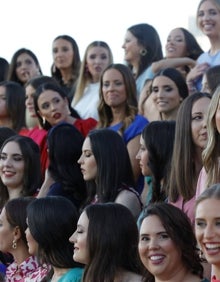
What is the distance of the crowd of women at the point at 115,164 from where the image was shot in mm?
5609

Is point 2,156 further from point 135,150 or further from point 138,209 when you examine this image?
point 138,209

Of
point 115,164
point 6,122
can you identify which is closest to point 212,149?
point 115,164

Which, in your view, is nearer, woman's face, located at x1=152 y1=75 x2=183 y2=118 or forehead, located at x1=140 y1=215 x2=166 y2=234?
forehead, located at x1=140 y1=215 x2=166 y2=234

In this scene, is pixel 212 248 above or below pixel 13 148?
below

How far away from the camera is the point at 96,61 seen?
9656 mm

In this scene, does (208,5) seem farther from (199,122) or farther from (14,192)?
(199,122)

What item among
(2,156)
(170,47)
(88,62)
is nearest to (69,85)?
(88,62)

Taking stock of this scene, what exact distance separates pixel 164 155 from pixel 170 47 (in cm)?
281

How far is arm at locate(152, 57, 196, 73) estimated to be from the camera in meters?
8.86

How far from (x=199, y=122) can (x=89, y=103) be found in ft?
9.90

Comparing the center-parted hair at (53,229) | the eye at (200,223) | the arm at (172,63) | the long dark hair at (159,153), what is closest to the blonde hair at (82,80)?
the arm at (172,63)

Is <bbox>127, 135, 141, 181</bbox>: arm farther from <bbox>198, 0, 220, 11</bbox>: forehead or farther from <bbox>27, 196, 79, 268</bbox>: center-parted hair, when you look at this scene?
<bbox>198, 0, 220, 11</bbox>: forehead

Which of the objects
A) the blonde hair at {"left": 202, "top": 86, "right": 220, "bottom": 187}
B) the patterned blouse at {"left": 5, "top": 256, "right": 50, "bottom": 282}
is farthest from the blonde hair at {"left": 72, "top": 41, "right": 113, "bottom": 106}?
the blonde hair at {"left": 202, "top": 86, "right": 220, "bottom": 187}

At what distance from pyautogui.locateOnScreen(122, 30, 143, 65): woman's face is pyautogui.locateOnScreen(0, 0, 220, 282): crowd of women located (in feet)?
0.04
